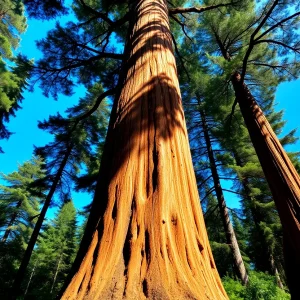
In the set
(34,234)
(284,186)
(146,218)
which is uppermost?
(34,234)

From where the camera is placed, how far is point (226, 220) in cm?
1017

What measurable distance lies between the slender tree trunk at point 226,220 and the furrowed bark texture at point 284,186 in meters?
5.18

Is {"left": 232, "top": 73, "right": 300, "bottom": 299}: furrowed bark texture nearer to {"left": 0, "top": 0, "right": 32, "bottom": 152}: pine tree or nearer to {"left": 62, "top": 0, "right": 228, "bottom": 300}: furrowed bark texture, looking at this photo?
{"left": 62, "top": 0, "right": 228, "bottom": 300}: furrowed bark texture

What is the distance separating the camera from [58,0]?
588cm

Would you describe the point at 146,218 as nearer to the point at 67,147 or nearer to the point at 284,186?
the point at 284,186

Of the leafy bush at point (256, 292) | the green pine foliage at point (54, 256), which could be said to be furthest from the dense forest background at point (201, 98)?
the green pine foliage at point (54, 256)

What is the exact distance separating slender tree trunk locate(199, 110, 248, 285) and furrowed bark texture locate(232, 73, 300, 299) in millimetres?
5180

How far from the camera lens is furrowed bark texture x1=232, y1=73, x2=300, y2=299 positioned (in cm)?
401

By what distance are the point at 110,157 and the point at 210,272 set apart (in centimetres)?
71

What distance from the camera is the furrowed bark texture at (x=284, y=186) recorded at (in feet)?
13.1

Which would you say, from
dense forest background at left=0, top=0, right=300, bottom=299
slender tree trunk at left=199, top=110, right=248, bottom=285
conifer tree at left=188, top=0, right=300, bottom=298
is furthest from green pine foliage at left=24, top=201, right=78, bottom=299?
conifer tree at left=188, top=0, right=300, bottom=298

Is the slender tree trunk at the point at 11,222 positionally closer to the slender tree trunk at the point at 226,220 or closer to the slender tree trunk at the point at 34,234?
the slender tree trunk at the point at 34,234

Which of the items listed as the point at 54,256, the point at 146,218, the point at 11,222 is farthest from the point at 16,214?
the point at 146,218

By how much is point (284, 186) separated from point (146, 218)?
4.47 metres
